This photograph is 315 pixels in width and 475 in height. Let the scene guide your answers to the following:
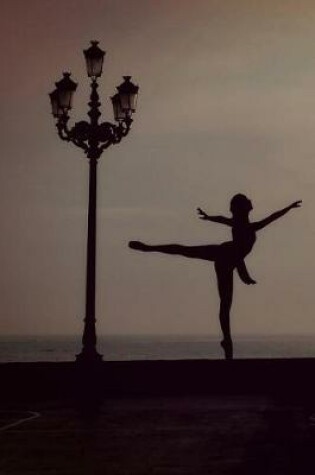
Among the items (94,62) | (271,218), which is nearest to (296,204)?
(271,218)

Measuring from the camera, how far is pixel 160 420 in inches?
350

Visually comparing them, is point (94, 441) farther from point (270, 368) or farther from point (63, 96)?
point (63, 96)

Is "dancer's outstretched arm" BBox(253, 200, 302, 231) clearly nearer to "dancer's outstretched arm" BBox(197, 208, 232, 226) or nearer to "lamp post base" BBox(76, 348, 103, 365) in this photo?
"dancer's outstretched arm" BBox(197, 208, 232, 226)

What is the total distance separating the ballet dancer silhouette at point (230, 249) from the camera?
11.3 metres

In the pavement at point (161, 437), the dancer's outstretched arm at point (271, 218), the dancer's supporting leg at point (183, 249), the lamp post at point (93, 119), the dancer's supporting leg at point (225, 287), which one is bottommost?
the pavement at point (161, 437)

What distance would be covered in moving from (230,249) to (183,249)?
73cm

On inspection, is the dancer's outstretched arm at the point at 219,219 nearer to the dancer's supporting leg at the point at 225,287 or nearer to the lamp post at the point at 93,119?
the dancer's supporting leg at the point at 225,287

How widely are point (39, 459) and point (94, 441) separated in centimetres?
97

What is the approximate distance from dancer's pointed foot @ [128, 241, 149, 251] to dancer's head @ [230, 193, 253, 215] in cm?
133

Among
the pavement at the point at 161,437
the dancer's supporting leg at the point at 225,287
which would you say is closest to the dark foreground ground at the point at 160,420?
the pavement at the point at 161,437

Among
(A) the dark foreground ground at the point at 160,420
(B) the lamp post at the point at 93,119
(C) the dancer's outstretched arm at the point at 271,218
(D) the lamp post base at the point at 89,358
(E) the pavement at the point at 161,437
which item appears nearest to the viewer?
(E) the pavement at the point at 161,437

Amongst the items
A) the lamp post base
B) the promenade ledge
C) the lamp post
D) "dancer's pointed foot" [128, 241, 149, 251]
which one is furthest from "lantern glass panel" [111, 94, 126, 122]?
the promenade ledge

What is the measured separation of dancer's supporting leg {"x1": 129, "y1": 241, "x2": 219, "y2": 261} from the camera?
1152 centimetres

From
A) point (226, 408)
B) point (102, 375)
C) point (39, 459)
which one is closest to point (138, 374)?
point (102, 375)
